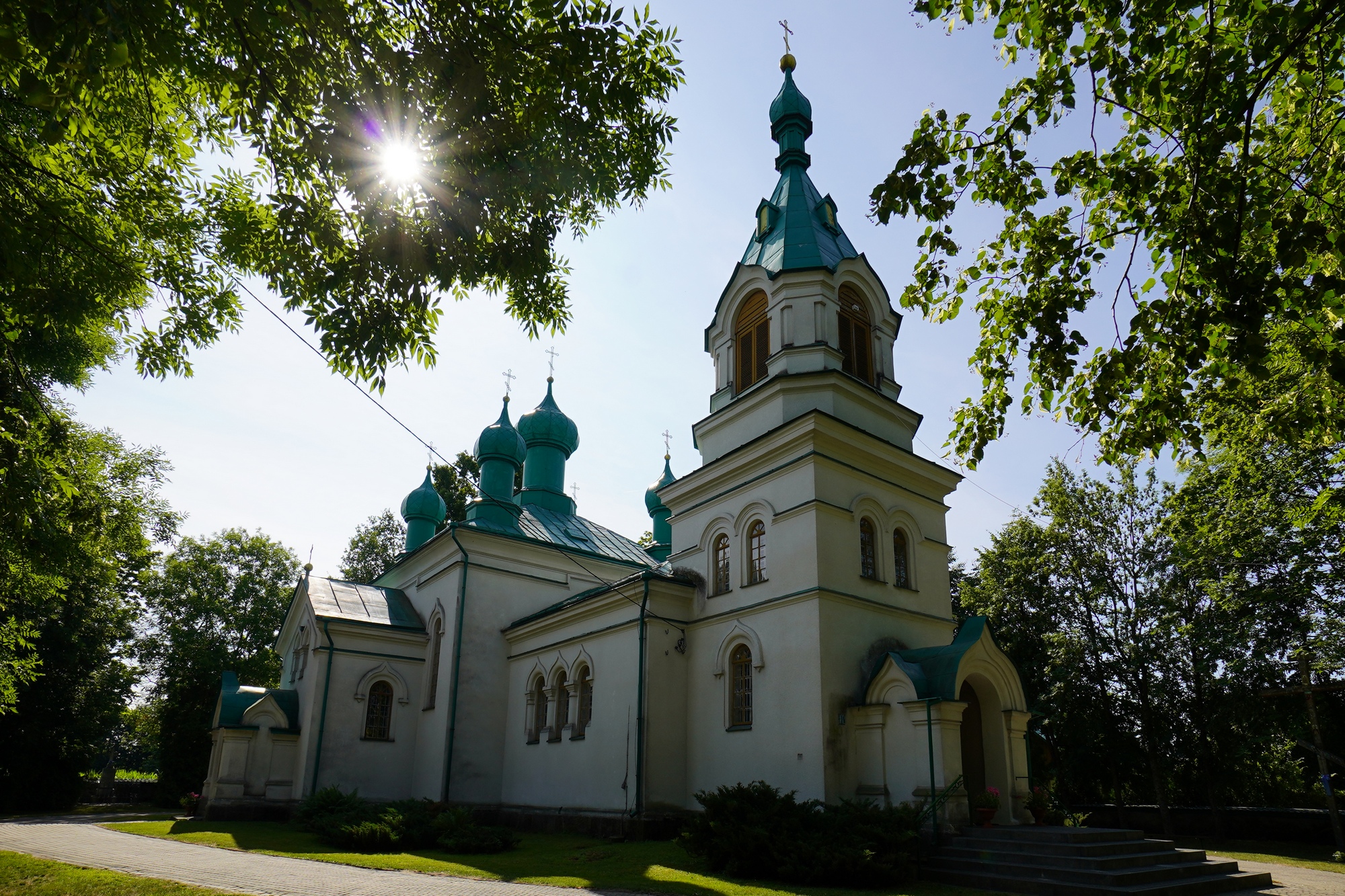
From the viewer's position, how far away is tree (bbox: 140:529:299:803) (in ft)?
104

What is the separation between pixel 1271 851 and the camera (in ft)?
56.3

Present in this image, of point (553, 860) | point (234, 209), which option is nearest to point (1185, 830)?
point (553, 860)

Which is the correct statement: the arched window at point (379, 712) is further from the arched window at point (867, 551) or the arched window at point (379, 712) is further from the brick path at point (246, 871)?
the arched window at point (867, 551)

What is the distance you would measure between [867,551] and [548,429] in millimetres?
15070

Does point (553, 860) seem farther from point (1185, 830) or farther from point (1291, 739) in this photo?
point (1185, 830)

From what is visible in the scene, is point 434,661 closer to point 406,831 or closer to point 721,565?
point 406,831

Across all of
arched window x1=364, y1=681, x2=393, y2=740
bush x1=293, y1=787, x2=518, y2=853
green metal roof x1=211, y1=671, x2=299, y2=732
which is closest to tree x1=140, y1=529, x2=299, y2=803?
green metal roof x1=211, y1=671, x2=299, y2=732

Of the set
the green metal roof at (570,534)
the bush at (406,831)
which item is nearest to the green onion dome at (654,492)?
the green metal roof at (570,534)

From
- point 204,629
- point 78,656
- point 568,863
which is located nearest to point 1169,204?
point 568,863

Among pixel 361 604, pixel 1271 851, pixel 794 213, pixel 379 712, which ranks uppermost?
pixel 794 213

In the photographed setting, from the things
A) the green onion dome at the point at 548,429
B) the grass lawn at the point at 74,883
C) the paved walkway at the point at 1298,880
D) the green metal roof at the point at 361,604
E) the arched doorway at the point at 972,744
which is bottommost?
the paved walkway at the point at 1298,880

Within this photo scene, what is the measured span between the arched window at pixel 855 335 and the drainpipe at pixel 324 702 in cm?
1464

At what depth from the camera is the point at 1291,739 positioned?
57.7 feet

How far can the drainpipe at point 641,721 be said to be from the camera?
47.4 ft
